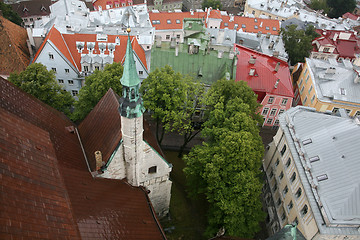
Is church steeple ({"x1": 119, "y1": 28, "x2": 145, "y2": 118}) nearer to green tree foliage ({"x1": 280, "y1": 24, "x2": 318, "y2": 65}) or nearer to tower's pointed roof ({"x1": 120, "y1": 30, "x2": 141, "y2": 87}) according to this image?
tower's pointed roof ({"x1": 120, "y1": 30, "x2": 141, "y2": 87})

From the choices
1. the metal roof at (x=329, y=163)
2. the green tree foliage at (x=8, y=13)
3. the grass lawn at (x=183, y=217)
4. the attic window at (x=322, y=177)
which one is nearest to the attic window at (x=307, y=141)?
the metal roof at (x=329, y=163)

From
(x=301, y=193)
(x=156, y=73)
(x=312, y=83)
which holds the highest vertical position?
(x=156, y=73)

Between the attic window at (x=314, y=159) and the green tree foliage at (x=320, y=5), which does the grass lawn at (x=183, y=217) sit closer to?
the attic window at (x=314, y=159)

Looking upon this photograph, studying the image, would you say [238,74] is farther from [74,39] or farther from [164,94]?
[74,39]

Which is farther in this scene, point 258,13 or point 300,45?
point 258,13

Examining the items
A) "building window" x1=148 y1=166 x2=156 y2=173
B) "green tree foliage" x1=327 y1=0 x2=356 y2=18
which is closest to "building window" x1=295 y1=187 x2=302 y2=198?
"building window" x1=148 y1=166 x2=156 y2=173

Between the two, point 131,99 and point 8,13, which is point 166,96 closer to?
point 131,99

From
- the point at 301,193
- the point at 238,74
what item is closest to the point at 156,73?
the point at 238,74
